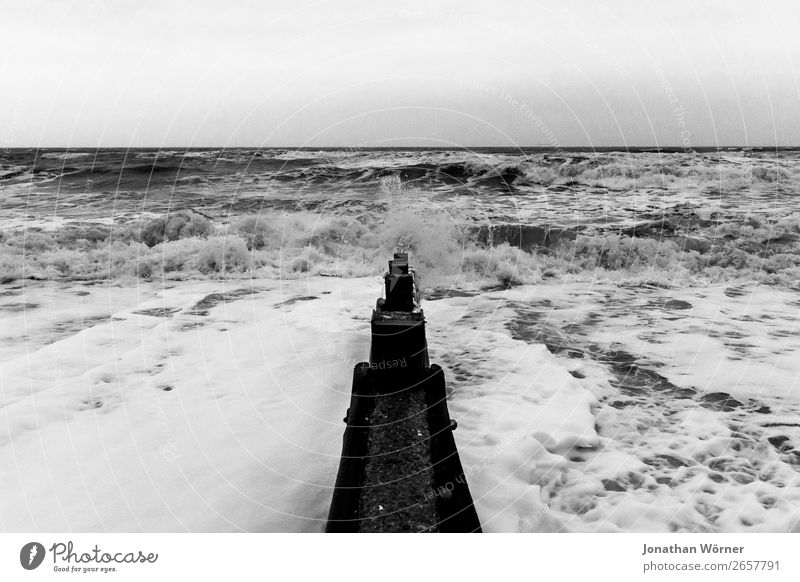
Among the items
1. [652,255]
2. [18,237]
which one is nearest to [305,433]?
[652,255]

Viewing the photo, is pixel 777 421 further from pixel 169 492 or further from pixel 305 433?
pixel 169 492

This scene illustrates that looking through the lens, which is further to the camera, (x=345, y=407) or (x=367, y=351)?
(x=367, y=351)

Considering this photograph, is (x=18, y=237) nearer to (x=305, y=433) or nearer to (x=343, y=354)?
(x=343, y=354)

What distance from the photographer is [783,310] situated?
38.7 feet

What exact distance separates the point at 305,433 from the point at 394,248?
10.4 m

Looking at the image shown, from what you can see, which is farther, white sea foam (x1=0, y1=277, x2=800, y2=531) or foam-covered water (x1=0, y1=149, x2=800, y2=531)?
foam-covered water (x1=0, y1=149, x2=800, y2=531)

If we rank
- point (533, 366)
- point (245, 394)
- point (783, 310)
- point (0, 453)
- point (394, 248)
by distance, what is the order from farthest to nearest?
point (394, 248), point (783, 310), point (533, 366), point (245, 394), point (0, 453)

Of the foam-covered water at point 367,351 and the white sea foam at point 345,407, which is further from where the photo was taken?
the foam-covered water at point 367,351

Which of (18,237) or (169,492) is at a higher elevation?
(18,237)

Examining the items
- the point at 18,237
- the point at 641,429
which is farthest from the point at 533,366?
the point at 18,237

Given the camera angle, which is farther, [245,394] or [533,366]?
[533,366]

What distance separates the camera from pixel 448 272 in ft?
49.6
